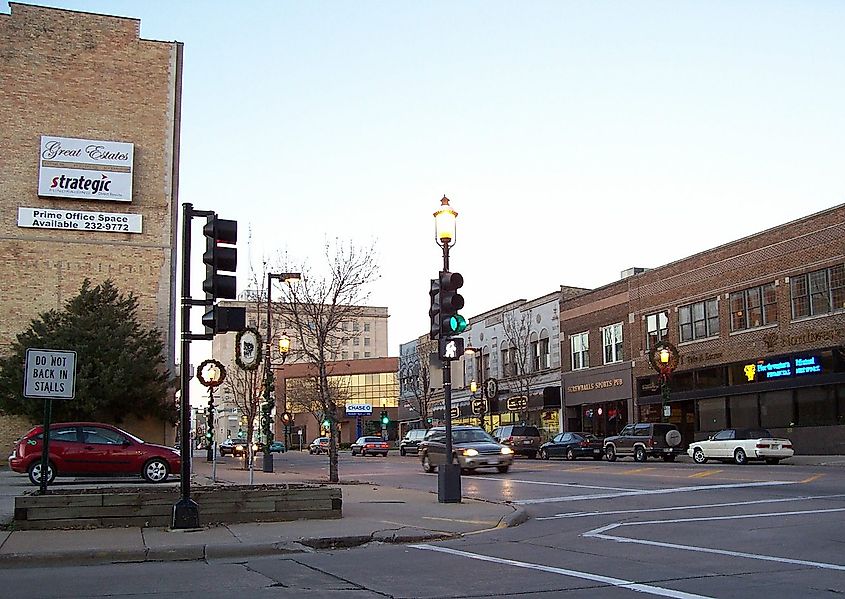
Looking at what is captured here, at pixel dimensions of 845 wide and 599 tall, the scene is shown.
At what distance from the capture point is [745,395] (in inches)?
1759

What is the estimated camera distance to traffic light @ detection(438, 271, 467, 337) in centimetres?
1697

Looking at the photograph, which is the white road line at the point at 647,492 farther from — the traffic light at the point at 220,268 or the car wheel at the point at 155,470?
the car wheel at the point at 155,470

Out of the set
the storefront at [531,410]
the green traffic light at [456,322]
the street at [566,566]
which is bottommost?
the street at [566,566]

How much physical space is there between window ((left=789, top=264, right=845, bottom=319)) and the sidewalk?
93.0 ft

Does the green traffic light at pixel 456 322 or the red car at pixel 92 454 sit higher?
the green traffic light at pixel 456 322

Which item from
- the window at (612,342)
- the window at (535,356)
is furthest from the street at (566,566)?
the window at (535,356)

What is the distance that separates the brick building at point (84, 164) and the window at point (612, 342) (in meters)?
26.6

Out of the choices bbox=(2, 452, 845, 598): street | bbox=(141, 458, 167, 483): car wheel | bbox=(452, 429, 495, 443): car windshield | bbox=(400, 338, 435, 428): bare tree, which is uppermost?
bbox=(400, 338, 435, 428): bare tree

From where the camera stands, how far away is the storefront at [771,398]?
130 feet

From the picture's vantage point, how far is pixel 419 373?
8000 cm

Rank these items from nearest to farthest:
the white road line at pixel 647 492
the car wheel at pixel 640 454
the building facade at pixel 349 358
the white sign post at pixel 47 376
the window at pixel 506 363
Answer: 1. the white sign post at pixel 47 376
2. the white road line at pixel 647 492
3. the car wheel at pixel 640 454
4. the window at pixel 506 363
5. the building facade at pixel 349 358

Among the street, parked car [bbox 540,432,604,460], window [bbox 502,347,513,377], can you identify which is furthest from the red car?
window [bbox 502,347,513,377]

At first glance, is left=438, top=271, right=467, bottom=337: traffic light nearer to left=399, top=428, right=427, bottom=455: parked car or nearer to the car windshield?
the car windshield

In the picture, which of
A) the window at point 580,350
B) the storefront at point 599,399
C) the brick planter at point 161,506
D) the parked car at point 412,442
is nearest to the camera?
the brick planter at point 161,506
